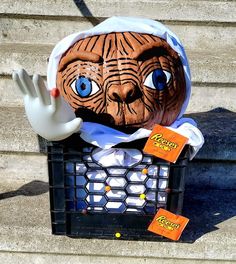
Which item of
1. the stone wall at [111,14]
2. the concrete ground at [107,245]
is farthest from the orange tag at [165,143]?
the stone wall at [111,14]

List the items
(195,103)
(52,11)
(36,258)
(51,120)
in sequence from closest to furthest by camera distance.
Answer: (51,120), (36,258), (195,103), (52,11)

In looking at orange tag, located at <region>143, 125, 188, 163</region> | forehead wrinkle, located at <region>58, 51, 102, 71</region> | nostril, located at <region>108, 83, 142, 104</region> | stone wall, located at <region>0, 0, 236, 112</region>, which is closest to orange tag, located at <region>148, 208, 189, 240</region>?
orange tag, located at <region>143, 125, 188, 163</region>

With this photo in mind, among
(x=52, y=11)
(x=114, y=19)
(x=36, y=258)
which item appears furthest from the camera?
(x=52, y=11)

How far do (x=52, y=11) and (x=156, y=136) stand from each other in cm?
88

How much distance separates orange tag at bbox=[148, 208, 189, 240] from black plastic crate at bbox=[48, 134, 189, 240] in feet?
0.04

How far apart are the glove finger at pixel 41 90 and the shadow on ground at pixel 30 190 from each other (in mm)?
494

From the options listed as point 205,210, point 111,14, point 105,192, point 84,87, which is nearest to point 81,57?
point 84,87

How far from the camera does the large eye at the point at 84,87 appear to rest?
94cm

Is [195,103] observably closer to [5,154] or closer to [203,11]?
[203,11]

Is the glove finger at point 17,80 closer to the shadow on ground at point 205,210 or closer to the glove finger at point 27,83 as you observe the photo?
the glove finger at point 27,83

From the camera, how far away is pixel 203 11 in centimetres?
161

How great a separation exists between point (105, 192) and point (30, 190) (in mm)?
362

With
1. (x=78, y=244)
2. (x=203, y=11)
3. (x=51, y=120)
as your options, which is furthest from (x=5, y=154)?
(x=203, y=11)

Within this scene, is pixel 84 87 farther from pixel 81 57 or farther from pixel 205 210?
pixel 205 210
